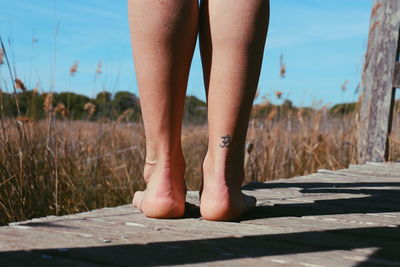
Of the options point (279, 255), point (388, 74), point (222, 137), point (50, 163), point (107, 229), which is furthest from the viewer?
point (388, 74)

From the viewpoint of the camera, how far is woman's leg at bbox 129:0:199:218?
3.98ft

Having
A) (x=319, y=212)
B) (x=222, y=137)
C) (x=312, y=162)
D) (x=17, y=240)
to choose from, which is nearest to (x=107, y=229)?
(x=17, y=240)

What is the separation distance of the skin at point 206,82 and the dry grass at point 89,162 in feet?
2.86

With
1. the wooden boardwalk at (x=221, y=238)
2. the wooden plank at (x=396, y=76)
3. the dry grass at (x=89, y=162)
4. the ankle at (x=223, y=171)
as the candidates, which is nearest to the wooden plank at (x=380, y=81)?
the wooden plank at (x=396, y=76)

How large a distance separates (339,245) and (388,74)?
2.63m

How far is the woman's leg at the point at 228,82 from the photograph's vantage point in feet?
3.95

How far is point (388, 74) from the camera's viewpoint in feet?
11.3

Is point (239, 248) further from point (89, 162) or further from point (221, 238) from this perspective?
point (89, 162)

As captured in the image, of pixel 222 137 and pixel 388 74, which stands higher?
pixel 388 74

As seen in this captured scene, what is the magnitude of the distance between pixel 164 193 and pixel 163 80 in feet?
0.88

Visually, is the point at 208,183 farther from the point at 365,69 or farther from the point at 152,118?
the point at 365,69

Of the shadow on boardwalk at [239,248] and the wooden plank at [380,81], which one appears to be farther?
the wooden plank at [380,81]

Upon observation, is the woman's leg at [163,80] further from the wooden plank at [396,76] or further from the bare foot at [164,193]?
the wooden plank at [396,76]

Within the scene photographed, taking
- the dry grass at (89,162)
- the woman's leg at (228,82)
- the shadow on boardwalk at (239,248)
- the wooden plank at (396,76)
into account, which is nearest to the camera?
the shadow on boardwalk at (239,248)
